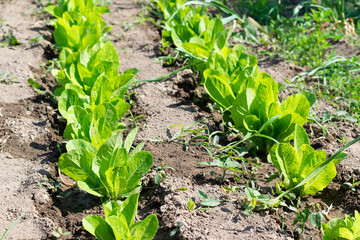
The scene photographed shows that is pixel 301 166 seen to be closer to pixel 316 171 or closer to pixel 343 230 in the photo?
pixel 316 171

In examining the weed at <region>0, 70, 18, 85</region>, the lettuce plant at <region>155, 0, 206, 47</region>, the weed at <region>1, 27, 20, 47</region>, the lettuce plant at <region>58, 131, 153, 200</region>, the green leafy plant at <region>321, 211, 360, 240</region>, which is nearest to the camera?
the green leafy plant at <region>321, 211, 360, 240</region>

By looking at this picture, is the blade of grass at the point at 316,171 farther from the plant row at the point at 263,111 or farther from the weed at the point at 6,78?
the weed at the point at 6,78

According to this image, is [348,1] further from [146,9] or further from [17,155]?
[17,155]

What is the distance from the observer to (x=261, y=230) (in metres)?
2.17

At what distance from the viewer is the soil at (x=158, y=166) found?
223cm

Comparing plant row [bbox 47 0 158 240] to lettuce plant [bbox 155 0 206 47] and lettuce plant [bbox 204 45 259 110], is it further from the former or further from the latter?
lettuce plant [bbox 155 0 206 47]

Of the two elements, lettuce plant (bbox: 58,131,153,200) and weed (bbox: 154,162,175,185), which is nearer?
lettuce plant (bbox: 58,131,153,200)

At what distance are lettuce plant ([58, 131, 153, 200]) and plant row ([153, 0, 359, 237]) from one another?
67 cm

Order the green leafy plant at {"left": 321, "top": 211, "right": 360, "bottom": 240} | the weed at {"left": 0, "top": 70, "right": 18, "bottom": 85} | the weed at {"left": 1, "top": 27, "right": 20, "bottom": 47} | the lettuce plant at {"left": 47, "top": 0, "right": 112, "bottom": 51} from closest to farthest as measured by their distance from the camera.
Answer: the green leafy plant at {"left": 321, "top": 211, "right": 360, "bottom": 240}
the weed at {"left": 0, "top": 70, "right": 18, "bottom": 85}
the lettuce plant at {"left": 47, "top": 0, "right": 112, "bottom": 51}
the weed at {"left": 1, "top": 27, "right": 20, "bottom": 47}

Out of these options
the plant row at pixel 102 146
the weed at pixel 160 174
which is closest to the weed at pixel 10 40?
the plant row at pixel 102 146

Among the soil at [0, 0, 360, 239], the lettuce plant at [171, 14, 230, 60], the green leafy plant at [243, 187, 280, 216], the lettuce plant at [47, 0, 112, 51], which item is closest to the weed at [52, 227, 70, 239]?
the soil at [0, 0, 360, 239]

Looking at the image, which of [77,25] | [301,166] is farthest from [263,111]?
[77,25]

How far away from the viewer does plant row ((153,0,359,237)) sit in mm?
2395

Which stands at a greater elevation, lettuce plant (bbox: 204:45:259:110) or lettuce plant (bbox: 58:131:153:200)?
lettuce plant (bbox: 204:45:259:110)
